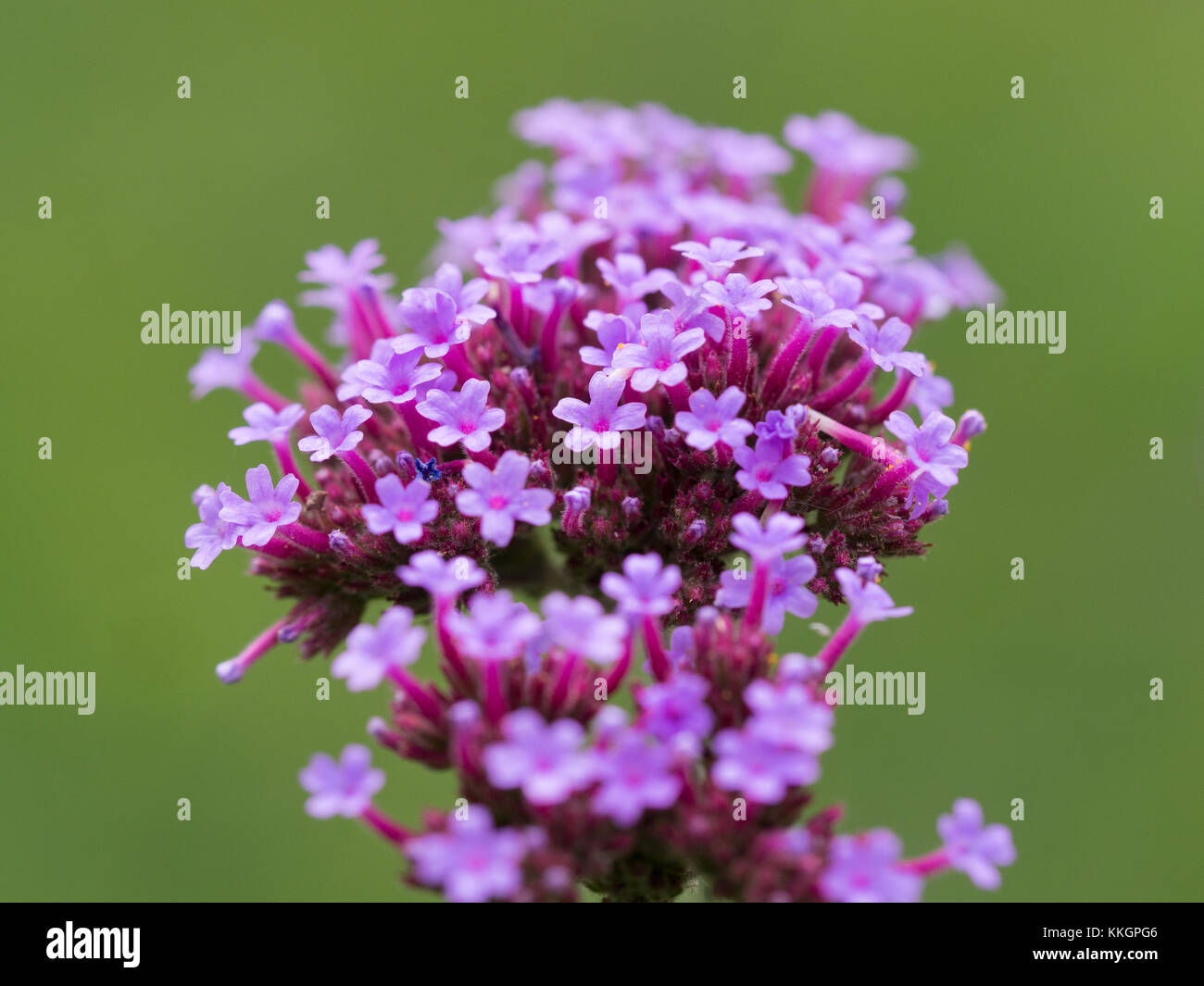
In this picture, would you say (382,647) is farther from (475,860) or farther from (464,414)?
(464,414)

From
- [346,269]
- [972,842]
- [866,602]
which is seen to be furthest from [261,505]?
[972,842]

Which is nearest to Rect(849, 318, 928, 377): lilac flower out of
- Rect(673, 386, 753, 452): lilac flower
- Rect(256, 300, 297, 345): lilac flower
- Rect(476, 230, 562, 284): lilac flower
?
Rect(673, 386, 753, 452): lilac flower

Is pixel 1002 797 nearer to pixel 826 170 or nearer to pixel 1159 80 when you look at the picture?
pixel 826 170

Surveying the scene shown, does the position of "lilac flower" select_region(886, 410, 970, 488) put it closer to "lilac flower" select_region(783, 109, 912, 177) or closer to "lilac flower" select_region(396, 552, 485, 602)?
"lilac flower" select_region(396, 552, 485, 602)

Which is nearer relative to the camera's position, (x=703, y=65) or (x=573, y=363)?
(x=573, y=363)

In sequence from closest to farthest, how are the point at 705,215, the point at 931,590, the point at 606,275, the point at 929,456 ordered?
the point at 929,456 → the point at 606,275 → the point at 705,215 → the point at 931,590

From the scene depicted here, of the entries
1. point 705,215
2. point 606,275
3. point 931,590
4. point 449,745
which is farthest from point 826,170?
point 449,745
